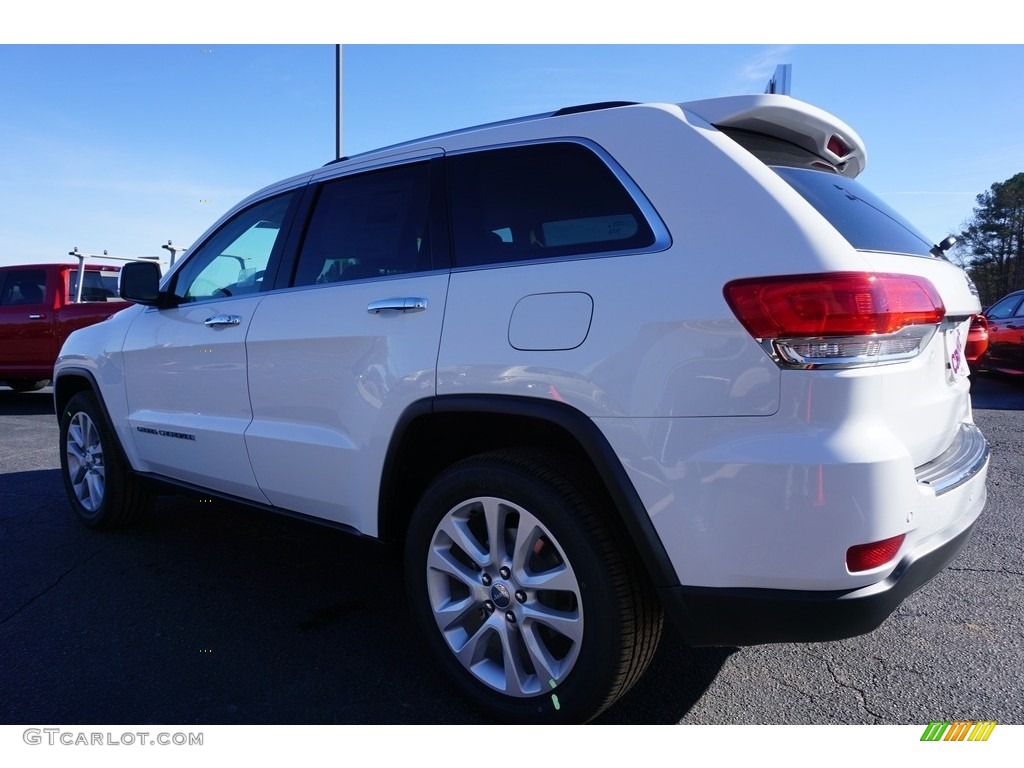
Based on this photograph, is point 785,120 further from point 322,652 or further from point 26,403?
point 26,403

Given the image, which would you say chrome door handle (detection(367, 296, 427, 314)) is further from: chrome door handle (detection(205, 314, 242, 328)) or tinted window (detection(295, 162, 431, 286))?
chrome door handle (detection(205, 314, 242, 328))

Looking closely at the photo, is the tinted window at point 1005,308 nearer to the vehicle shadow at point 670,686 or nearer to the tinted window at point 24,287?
the vehicle shadow at point 670,686

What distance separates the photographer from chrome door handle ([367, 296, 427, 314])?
8.25 feet

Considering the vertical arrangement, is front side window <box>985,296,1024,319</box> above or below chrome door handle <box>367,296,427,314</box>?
above

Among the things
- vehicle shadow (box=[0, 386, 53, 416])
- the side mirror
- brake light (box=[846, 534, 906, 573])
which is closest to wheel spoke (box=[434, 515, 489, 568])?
brake light (box=[846, 534, 906, 573])

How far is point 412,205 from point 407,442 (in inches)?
35.1

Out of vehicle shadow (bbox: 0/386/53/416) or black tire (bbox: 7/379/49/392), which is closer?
vehicle shadow (bbox: 0/386/53/416)

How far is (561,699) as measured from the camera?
2.18 m

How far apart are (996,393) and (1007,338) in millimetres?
969

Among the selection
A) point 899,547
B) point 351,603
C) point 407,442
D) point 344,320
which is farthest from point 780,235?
point 351,603

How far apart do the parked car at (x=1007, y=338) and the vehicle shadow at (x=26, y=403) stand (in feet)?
42.0

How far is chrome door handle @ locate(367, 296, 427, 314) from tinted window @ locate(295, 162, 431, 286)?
15 centimetres

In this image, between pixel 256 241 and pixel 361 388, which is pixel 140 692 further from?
pixel 256 241

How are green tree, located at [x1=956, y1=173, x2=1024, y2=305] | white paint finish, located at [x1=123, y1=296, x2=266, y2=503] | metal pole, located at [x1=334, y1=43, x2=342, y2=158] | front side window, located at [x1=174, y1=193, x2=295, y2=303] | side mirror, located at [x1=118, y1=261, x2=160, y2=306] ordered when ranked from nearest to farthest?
white paint finish, located at [x1=123, y1=296, x2=266, y2=503] → front side window, located at [x1=174, y1=193, x2=295, y2=303] → side mirror, located at [x1=118, y1=261, x2=160, y2=306] → metal pole, located at [x1=334, y1=43, x2=342, y2=158] → green tree, located at [x1=956, y1=173, x2=1024, y2=305]
